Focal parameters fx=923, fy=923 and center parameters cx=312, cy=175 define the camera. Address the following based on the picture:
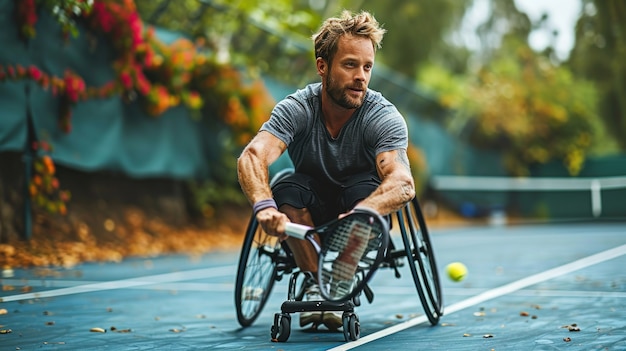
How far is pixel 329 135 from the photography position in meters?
4.28

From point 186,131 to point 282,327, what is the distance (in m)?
7.82

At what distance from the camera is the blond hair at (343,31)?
4.06m

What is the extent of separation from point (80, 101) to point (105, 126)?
54 centimetres

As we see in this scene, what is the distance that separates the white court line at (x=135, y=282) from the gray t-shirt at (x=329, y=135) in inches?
95.8

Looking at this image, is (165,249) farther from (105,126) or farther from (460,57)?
(460,57)

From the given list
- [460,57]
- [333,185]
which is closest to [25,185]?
[333,185]

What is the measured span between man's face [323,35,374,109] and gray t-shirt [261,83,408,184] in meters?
0.12

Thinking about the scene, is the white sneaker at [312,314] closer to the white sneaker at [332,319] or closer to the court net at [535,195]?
the white sneaker at [332,319]

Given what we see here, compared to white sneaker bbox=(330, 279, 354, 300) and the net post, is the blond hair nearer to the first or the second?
white sneaker bbox=(330, 279, 354, 300)

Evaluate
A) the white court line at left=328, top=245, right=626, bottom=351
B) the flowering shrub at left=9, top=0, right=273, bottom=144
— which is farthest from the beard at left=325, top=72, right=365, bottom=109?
the flowering shrub at left=9, top=0, right=273, bottom=144

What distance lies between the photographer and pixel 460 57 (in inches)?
1174

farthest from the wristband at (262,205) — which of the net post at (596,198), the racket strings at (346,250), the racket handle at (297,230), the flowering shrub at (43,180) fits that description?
the net post at (596,198)

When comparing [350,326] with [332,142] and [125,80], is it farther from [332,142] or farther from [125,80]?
[125,80]

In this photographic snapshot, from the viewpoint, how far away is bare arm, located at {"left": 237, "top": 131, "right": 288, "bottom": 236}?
3549mm
